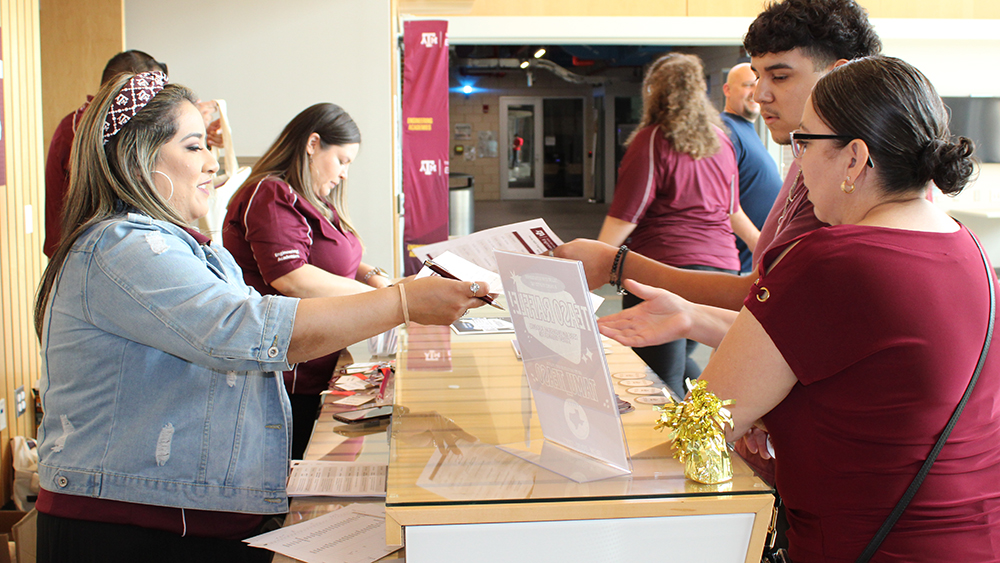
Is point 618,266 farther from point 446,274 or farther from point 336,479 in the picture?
point 336,479

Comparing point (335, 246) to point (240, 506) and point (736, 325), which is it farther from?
point (736, 325)

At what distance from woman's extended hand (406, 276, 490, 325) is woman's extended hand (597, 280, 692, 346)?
0.89 feet

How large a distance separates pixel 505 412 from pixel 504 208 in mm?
16014

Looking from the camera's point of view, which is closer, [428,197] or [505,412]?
[505,412]

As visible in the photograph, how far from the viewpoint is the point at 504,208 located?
57.2ft

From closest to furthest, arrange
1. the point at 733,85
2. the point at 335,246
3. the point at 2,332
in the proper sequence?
1. the point at 335,246
2. the point at 2,332
3. the point at 733,85

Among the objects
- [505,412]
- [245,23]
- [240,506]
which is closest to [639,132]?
[505,412]

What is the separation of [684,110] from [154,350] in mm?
2492

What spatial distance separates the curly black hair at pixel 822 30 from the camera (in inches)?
66.1

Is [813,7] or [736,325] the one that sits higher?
[813,7]

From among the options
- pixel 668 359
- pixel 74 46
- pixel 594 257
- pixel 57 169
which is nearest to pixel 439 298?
pixel 594 257

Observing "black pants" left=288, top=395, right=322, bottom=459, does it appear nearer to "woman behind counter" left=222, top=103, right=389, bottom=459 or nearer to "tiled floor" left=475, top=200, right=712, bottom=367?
"woman behind counter" left=222, top=103, right=389, bottom=459

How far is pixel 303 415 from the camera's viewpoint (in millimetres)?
2488

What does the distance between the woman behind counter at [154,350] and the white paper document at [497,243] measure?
341 mm
